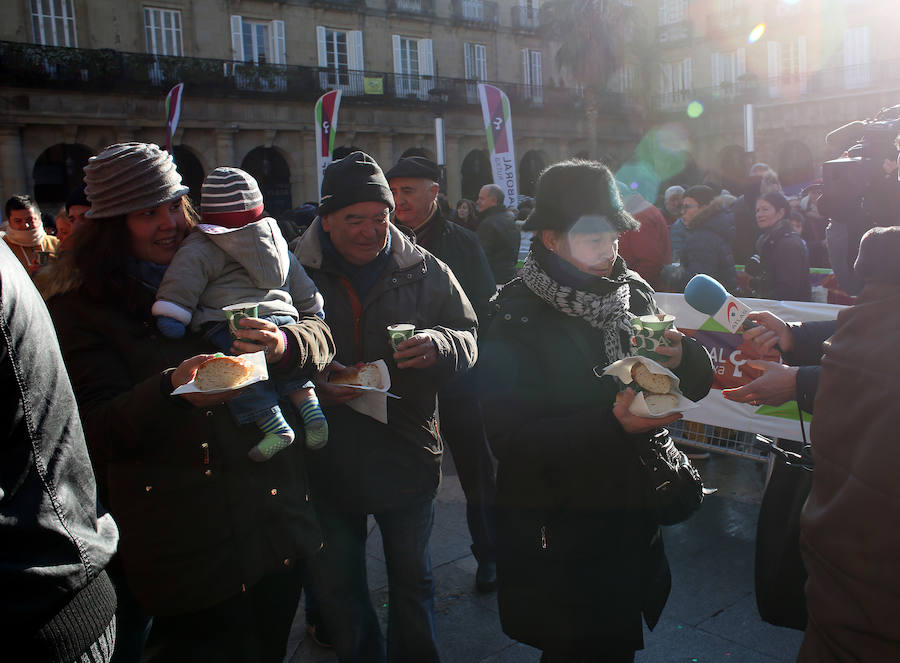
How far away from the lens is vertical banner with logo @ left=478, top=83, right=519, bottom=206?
14.1 meters

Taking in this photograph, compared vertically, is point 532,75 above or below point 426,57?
below

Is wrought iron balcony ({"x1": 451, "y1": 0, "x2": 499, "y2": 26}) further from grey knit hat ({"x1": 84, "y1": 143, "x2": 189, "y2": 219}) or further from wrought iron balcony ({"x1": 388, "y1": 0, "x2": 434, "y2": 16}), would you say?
grey knit hat ({"x1": 84, "y1": 143, "x2": 189, "y2": 219})

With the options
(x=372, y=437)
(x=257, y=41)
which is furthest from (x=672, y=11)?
(x=372, y=437)

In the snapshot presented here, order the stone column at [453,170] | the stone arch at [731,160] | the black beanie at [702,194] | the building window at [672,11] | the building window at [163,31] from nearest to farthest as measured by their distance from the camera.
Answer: the black beanie at [702,194]
the building window at [163,31]
the stone column at [453,170]
the stone arch at [731,160]
the building window at [672,11]

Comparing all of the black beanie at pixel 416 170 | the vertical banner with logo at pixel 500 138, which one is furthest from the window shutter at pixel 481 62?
the black beanie at pixel 416 170

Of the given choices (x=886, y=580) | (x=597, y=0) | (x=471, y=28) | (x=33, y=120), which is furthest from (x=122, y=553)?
(x=597, y=0)

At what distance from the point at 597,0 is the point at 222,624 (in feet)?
118

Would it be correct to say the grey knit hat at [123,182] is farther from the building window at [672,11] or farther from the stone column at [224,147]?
the building window at [672,11]

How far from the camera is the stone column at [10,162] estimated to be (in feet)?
68.6

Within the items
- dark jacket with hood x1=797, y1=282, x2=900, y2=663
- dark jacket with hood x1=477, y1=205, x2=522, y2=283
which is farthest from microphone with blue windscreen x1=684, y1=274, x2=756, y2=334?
dark jacket with hood x1=477, y1=205, x2=522, y2=283

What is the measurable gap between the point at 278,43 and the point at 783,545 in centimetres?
2766

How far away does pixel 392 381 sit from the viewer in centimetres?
314

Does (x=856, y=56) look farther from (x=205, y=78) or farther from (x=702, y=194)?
(x=702, y=194)

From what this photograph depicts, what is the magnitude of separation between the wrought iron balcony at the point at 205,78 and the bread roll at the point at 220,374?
48.3 ft
